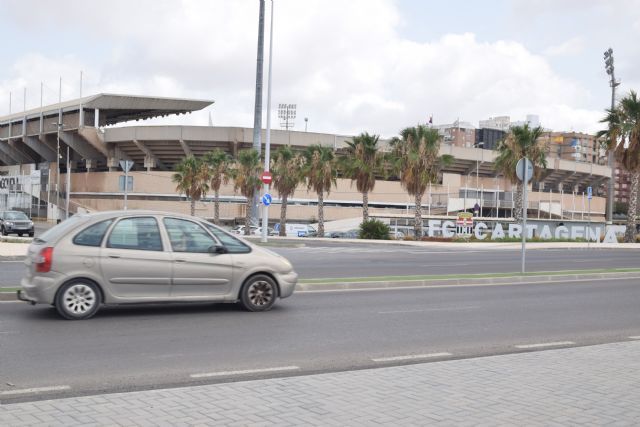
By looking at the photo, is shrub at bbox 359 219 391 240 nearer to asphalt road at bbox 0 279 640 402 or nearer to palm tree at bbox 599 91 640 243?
palm tree at bbox 599 91 640 243

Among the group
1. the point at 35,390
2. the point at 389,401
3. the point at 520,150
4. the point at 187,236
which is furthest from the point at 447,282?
the point at 520,150

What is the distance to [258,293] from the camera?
1127 centimetres

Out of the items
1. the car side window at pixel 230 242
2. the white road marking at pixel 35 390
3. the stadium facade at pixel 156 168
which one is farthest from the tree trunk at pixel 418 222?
the white road marking at pixel 35 390

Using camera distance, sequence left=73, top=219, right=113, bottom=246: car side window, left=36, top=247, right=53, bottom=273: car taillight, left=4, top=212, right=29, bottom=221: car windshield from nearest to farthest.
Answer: left=36, top=247, right=53, bottom=273: car taillight
left=73, top=219, right=113, bottom=246: car side window
left=4, top=212, right=29, bottom=221: car windshield

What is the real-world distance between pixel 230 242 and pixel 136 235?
148cm

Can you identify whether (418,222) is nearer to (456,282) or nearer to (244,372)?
(456,282)

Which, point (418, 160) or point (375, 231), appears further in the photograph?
point (375, 231)

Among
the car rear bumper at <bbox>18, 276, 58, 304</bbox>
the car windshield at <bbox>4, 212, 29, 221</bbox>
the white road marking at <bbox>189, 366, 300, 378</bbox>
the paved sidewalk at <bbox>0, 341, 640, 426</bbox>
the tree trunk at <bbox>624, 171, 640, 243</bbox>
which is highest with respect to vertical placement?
the tree trunk at <bbox>624, 171, 640, 243</bbox>

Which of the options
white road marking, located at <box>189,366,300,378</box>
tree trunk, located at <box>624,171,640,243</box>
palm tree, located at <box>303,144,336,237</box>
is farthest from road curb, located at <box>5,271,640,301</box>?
palm tree, located at <box>303,144,336,237</box>

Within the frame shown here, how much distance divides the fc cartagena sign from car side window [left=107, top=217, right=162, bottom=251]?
39491 mm

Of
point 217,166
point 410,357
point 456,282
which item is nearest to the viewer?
point 410,357

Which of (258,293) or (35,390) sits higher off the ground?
(258,293)

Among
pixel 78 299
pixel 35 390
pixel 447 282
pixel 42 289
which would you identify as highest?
pixel 42 289

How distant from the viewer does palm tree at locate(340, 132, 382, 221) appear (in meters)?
49.8
